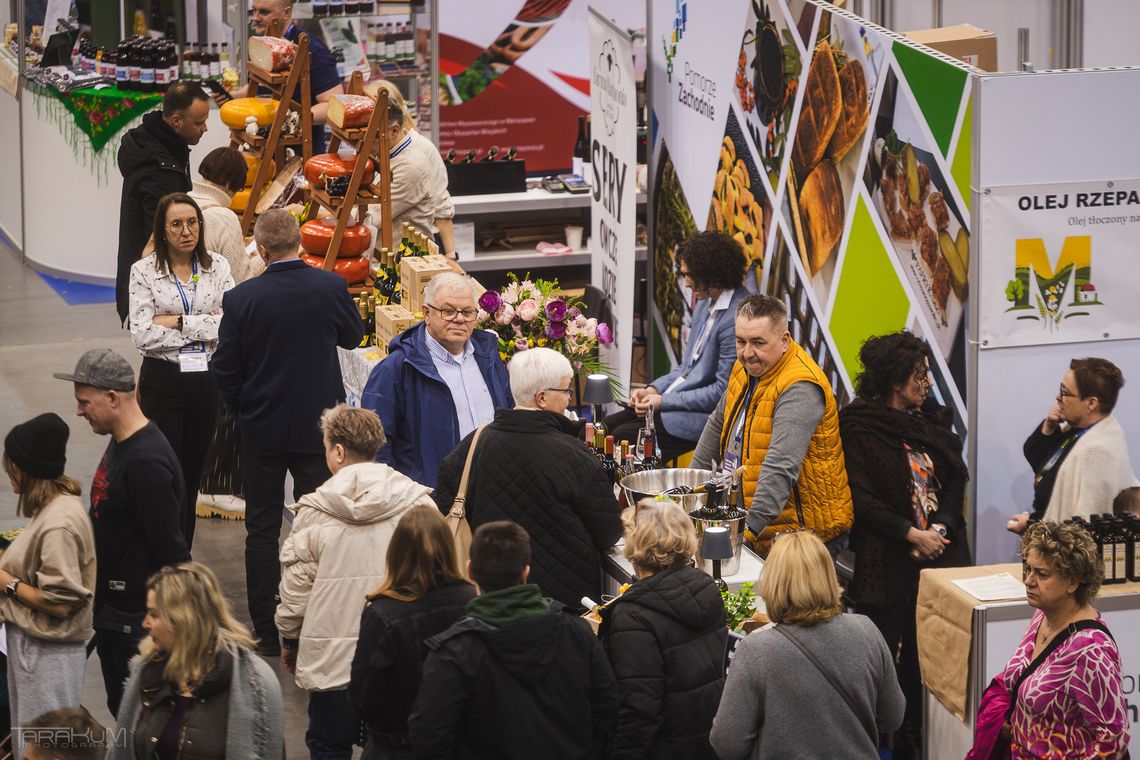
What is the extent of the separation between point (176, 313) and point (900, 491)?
2.88 m

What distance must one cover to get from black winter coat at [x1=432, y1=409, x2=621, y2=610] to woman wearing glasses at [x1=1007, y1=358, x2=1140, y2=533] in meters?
1.48

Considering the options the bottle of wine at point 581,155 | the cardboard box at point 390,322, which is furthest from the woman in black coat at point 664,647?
the bottle of wine at point 581,155

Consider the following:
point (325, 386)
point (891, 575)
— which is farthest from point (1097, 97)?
point (325, 386)

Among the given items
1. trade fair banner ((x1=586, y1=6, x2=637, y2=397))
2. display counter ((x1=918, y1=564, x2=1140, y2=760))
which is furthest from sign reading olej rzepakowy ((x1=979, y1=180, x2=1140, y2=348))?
trade fair banner ((x1=586, y1=6, x2=637, y2=397))

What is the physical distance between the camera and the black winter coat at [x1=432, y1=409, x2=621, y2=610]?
4547mm

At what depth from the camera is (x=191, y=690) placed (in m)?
3.54

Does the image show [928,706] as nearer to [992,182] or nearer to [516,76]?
[992,182]

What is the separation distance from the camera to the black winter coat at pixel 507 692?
3531 millimetres

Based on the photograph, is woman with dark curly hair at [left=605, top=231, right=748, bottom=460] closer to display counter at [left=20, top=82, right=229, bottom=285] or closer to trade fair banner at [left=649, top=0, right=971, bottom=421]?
trade fair banner at [left=649, top=0, right=971, bottom=421]

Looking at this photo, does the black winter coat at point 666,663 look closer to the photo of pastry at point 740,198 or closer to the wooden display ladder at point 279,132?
the photo of pastry at point 740,198

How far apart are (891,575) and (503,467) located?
1.44 meters

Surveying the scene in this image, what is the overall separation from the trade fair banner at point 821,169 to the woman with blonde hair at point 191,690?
2.84m

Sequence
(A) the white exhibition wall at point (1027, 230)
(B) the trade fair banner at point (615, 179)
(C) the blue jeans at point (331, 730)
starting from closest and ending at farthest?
1. (C) the blue jeans at point (331, 730)
2. (A) the white exhibition wall at point (1027, 230)
3. (B) the trade fair banner at point (615, 179)

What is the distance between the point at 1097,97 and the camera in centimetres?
516
